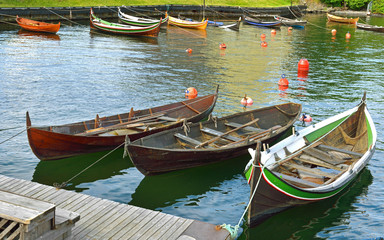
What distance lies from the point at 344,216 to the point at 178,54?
2582cm

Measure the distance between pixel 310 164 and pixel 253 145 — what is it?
6.59ft

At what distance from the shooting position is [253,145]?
49.8ft

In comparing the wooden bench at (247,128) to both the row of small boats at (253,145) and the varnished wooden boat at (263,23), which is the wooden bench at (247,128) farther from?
the varnished wooden boat at (263,23)

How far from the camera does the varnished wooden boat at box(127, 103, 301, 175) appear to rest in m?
13.5

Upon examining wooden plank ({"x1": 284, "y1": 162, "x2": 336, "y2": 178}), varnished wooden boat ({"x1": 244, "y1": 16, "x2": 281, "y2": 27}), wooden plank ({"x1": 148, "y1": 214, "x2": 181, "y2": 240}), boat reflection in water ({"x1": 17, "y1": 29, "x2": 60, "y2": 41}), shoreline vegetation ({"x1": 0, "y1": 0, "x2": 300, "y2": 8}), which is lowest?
wooden plank ({"x1": 148, "y1": 214, "x2": 181, "y2": 240})

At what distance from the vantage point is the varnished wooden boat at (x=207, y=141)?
530 inches

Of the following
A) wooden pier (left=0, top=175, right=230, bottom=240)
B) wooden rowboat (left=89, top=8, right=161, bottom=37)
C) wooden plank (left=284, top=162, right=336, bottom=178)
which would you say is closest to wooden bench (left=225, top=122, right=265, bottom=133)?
wooden plank (left=284, top=162, right=336, bottom=178)

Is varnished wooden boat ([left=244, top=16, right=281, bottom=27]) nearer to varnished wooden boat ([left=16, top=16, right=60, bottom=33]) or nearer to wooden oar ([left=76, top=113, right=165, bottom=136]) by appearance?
varnished wooden boat ([left=16, top=16, right=60, bottom=33])

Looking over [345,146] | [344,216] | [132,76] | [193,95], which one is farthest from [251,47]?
[344,216]

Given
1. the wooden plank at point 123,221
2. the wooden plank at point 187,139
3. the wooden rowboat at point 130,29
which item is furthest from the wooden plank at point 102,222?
the wooden rowboat at point 130,29

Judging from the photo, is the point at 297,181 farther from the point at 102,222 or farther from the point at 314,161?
the point at 102,222

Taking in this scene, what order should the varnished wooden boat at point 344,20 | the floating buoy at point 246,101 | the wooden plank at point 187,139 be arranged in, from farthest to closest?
the varnished wooden boat at point 344,20 → the floating buoy at point 246,101 → the wooden plank at point 187,139

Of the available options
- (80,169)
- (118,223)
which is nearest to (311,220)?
(118,223)

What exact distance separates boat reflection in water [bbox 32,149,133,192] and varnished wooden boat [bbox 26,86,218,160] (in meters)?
0.53
